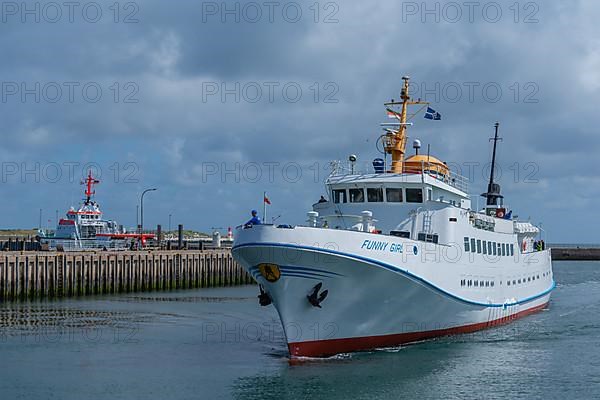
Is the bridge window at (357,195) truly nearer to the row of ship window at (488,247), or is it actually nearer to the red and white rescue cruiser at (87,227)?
the row of ship window at (488,247)

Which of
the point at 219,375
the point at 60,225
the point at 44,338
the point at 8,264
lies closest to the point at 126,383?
the point at 219,375

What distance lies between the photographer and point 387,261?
24641 mm

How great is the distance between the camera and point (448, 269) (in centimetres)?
2778

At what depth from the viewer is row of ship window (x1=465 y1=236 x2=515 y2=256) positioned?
30.2 meters

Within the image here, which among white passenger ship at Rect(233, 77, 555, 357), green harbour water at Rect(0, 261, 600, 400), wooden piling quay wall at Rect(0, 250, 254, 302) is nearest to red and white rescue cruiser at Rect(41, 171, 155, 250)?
wooden piling quay wall at Rect(0, 250, 254, 302)

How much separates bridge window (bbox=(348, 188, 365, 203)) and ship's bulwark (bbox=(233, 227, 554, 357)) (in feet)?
13.0

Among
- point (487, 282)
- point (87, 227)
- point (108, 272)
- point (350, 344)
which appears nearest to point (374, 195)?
point (350, 344)

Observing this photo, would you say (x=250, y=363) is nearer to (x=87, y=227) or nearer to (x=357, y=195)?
(x=357, y=195)

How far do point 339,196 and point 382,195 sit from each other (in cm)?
175

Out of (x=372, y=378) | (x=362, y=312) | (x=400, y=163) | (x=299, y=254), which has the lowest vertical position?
(x=372, y=378)

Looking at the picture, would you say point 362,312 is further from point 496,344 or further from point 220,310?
point 220,310

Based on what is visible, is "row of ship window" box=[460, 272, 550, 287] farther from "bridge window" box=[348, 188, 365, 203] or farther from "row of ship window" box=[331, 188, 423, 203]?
"bridge window" box=[348, 188, 365, 203]

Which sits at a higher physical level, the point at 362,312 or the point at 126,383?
the point at 362,312

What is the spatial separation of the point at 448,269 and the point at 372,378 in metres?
6.29
